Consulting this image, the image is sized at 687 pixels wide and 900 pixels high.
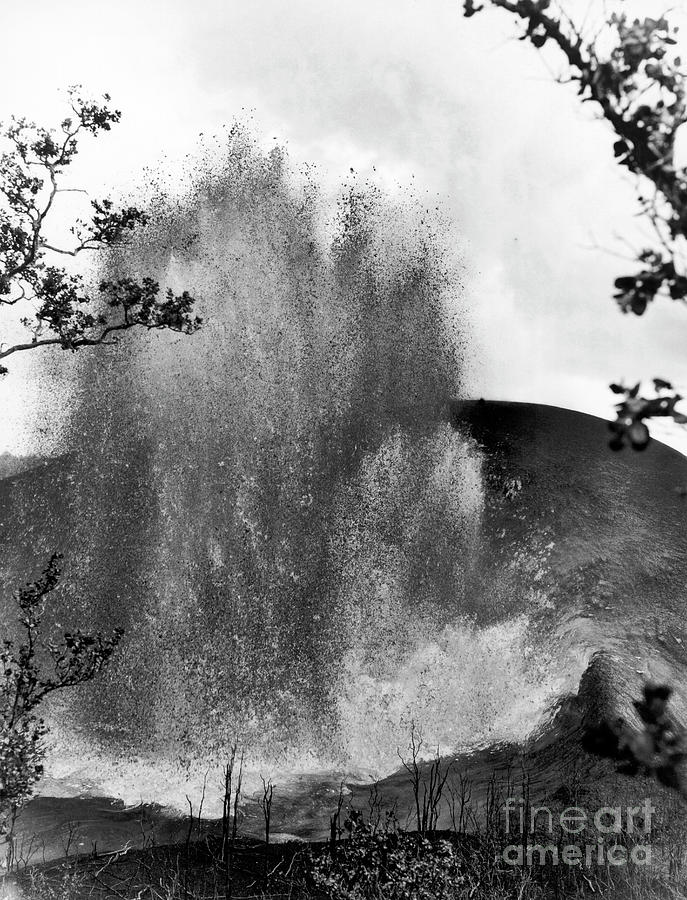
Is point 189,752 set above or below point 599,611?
below

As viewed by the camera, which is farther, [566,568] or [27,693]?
[566,568]

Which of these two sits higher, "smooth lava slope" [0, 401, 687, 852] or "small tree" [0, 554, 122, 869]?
"smooth lava slope" [0, 401, 687, 852]

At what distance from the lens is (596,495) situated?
34.8m

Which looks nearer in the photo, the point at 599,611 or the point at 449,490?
the point at 599,611

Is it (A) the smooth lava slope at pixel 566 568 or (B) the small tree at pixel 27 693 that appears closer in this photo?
(B) the small tree at pixel 27 693

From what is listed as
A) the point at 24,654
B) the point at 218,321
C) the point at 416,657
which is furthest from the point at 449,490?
the point at 24,654

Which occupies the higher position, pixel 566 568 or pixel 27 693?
pixel 566 568

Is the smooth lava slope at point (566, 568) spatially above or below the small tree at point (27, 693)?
above

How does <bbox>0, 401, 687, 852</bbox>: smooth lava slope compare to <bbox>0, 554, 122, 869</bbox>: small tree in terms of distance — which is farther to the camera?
<bbox>0, 401, 687, 852</bbox>: smooth lava slope

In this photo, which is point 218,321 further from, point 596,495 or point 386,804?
point 386,804

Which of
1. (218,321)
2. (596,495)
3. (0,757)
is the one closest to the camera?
(0,757)

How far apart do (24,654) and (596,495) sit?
93.6 feet

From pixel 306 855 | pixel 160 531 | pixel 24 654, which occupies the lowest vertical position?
pixel 306 855

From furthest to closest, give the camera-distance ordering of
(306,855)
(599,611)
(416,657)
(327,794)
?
(416,657), (599,611), (327,794), (306,855)
